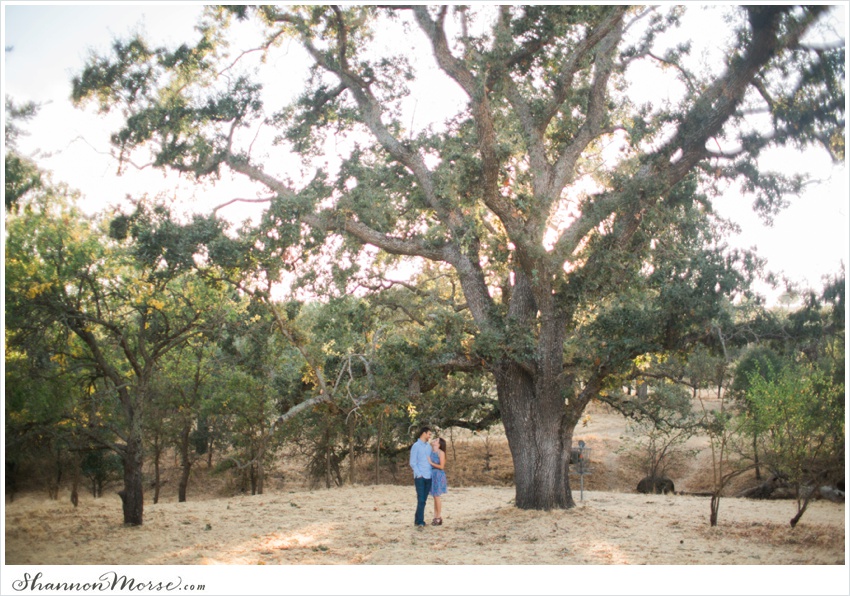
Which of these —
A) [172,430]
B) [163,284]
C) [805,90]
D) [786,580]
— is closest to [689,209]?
[805,90]

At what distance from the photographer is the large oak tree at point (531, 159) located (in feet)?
23.5

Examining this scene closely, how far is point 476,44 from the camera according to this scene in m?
7.29

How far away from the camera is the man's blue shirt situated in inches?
272

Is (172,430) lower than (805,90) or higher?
lower

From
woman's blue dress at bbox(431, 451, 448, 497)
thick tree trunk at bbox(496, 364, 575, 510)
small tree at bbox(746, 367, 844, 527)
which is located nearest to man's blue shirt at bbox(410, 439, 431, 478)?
woman's blue dress at bbox(431, 451, 448, 497)

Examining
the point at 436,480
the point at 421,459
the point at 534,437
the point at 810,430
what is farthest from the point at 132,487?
the point at 810,430

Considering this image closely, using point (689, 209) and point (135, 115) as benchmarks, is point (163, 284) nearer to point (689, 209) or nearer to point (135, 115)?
point (135, 115)

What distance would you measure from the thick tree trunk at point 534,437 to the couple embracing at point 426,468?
134 cm

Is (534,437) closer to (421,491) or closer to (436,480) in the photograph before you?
(436,480)

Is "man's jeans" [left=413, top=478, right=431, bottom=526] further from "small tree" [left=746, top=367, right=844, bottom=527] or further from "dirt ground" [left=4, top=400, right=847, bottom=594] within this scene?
"small tree" [left=746, top=367, right=844, bottom=527]

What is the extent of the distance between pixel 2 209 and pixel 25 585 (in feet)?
10.2

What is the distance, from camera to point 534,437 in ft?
26.8

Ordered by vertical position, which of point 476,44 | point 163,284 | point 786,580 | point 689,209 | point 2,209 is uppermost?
point 476,44

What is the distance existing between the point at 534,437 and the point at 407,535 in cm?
214
